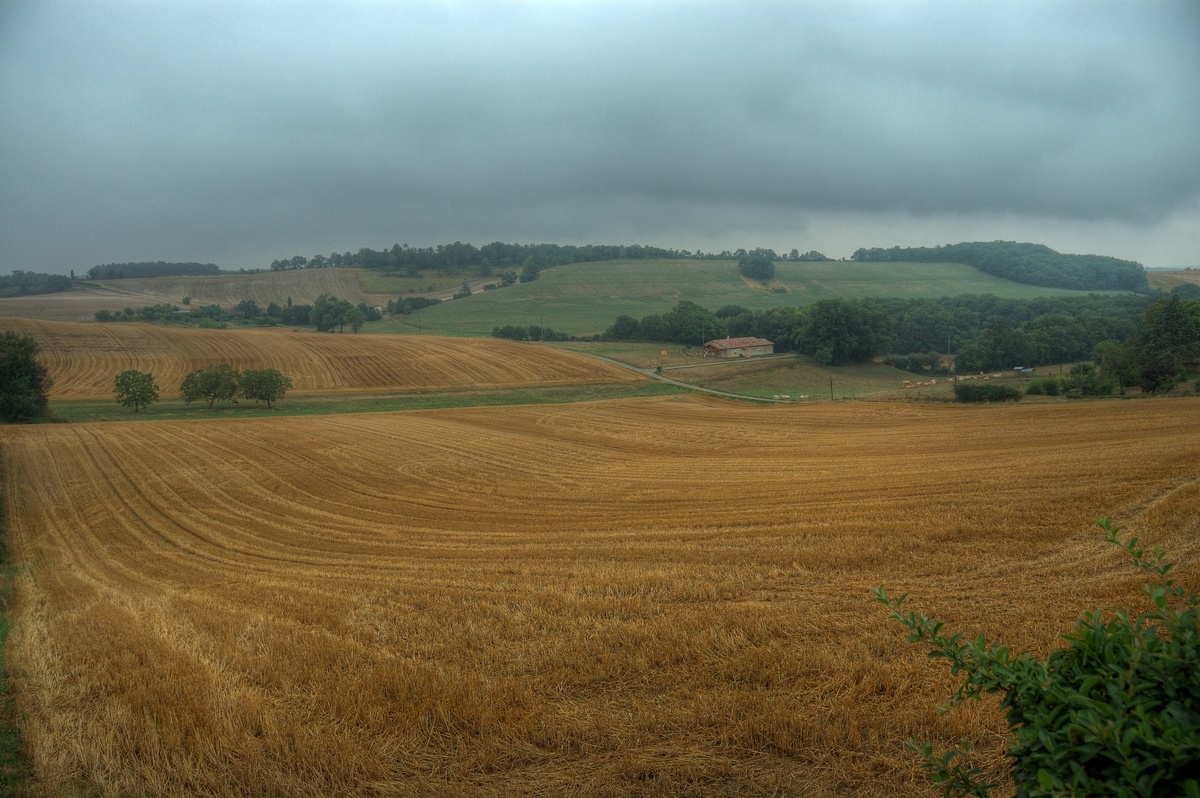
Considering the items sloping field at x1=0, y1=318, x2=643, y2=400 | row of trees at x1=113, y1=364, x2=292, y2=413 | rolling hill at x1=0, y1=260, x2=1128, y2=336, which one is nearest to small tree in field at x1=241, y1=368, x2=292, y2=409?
row of trees at x1=113, y1=364, x2=292, y2=413

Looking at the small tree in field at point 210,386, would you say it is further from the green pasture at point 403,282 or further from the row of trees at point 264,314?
the green pasture at point 403,282

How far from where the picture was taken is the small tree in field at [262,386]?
59.2 meters

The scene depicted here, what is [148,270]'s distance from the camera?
174 meters

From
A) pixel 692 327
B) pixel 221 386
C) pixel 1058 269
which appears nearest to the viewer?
pixel 221 386

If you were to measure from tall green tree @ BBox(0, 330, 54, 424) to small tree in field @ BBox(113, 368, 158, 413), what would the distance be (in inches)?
313

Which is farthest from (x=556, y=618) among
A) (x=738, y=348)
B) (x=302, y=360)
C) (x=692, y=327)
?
(x=692, y=327)

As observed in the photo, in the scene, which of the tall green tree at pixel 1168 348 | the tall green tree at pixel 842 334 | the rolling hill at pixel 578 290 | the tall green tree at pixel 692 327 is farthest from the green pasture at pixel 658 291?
the tall green tree at pixel 1168 348

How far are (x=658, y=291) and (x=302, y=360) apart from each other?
95.0m

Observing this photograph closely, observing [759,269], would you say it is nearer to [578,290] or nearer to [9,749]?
[578,290]

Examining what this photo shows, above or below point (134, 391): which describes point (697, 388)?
below

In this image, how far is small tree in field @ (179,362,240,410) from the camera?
191 feet

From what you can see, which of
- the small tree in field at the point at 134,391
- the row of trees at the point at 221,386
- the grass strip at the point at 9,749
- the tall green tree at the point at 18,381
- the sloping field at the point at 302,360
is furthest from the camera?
the sloping field at the point at 302,360

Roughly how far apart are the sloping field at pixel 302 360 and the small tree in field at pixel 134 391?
7360 mm

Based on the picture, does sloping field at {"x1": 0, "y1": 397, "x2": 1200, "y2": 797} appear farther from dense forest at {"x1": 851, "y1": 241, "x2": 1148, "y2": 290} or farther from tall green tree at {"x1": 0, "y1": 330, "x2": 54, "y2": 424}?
dense forest at {"x1": 851, "y1": 241, "x2": 1148, "y2": 290}
